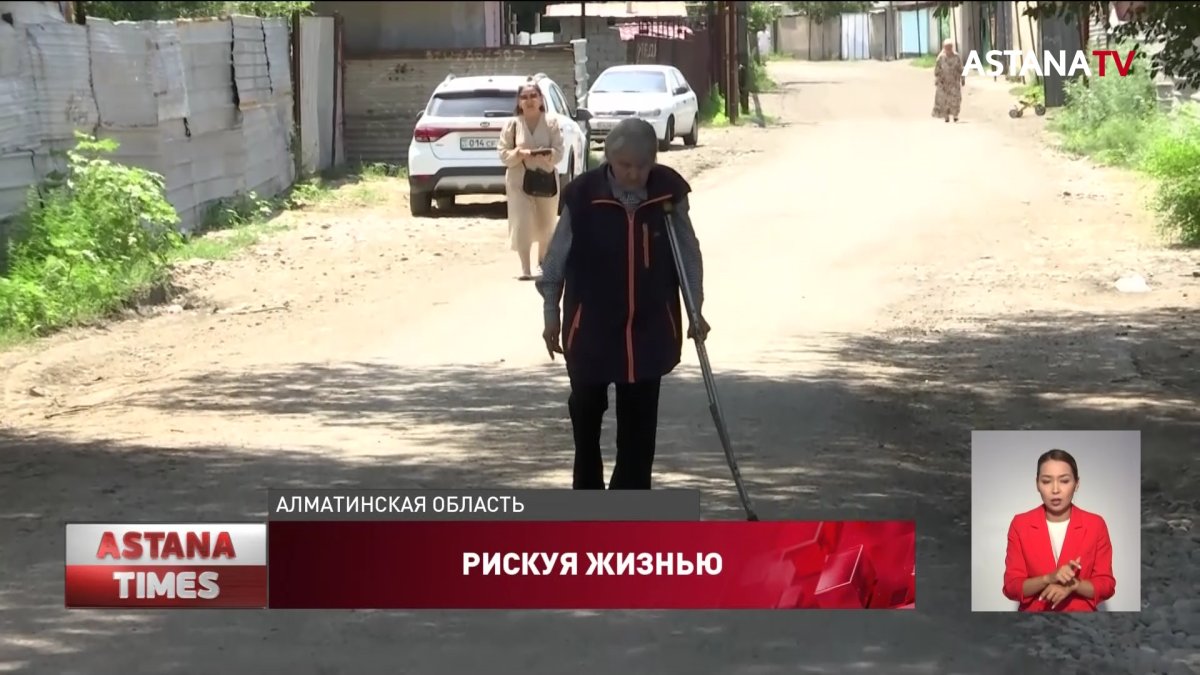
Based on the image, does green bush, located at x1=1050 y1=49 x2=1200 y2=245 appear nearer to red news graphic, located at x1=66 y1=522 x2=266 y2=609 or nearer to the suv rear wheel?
the suv rear wheel

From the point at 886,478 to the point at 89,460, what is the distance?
12.2 ft

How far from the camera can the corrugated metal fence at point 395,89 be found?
2586cm

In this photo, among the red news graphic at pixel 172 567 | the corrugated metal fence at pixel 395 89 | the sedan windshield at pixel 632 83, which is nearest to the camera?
the red news graphic at pixel 172 567

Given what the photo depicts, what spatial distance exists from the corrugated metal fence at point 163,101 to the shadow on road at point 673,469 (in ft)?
14.5

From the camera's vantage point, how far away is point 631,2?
5378 cm

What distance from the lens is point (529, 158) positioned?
47.5ft

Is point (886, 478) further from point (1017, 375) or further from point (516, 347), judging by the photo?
point (516, 347)

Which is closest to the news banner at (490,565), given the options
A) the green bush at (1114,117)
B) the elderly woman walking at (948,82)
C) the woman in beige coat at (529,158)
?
the woman in beige coat at (529,158)

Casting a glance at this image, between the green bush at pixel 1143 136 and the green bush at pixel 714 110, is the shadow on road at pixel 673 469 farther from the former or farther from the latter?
the green bush at pixel 714 110

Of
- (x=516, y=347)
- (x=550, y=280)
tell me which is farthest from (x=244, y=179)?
(x=550, y=280)

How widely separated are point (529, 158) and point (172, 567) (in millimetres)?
8702

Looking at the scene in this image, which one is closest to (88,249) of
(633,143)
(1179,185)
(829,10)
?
(633,143)

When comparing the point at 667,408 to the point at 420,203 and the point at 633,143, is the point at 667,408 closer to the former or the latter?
the point at 633,143

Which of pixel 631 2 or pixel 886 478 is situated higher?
pixel 631 2
